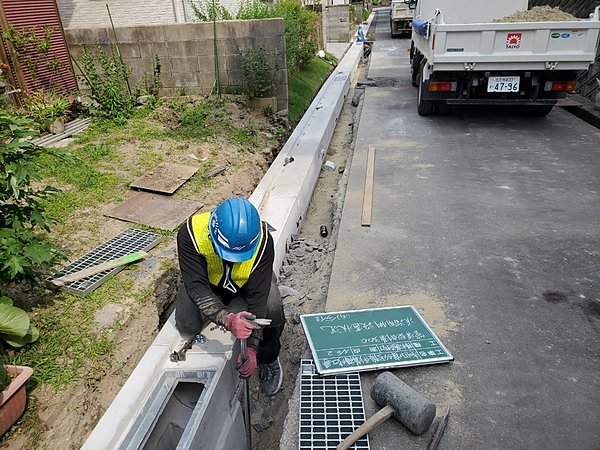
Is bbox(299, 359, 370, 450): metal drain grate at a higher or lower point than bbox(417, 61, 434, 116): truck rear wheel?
lower

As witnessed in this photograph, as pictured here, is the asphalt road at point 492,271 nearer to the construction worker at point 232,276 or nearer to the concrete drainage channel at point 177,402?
the construction worker at point 232,276

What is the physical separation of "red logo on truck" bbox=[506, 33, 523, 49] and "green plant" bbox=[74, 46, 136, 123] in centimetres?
623

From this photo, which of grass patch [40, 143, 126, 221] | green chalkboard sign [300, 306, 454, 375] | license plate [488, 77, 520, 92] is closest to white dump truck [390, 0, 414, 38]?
license plate [488, 77, 520, 92]

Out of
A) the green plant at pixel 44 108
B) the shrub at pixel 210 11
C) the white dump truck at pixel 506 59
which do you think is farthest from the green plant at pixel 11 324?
the shrub at pixel 210 11

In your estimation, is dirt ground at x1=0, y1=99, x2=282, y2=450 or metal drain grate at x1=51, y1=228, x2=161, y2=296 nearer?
dirt ground at x1=0, y1=99, x2=282, y2=450

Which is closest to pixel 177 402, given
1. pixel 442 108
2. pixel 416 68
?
pixel 442 108

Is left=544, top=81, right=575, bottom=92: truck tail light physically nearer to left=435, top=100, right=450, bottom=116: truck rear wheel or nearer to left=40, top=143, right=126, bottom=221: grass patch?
left=435, top=100, right=450, bottom=116: truck rear wheel

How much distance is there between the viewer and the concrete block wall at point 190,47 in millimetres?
7719

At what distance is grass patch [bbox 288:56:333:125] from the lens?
9.50 meters

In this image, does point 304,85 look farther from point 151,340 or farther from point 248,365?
point 248,365

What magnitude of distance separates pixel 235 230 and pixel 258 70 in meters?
6.11

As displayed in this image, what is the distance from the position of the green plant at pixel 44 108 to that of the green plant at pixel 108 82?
0.59 m

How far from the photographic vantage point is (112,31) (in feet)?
25.7

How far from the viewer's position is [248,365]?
2654 mm
